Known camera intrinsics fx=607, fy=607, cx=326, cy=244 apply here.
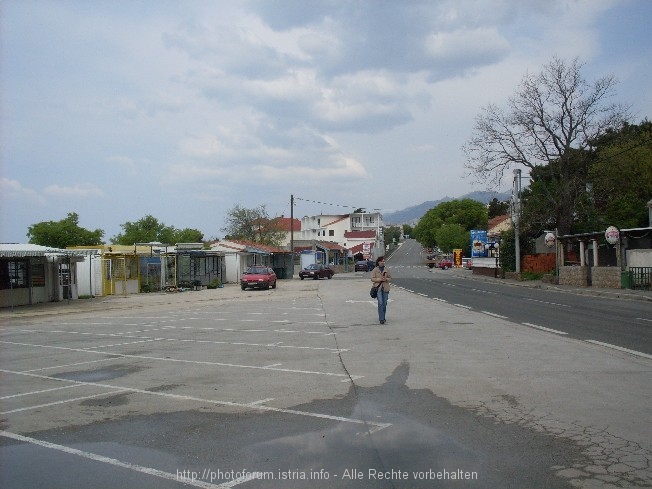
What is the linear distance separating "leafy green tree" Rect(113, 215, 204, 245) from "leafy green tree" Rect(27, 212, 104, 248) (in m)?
10.4

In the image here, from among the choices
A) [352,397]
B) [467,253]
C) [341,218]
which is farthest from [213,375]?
[341,218]

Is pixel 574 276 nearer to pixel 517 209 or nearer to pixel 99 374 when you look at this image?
pixel 517 209

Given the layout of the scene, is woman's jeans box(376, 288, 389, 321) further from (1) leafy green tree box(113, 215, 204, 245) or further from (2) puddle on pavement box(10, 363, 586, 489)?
(1) leafy green tree box(113, 215, 204, 245)

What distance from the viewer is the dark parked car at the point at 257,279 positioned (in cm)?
3903

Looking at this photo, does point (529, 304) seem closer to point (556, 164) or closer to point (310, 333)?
point (310, 333)

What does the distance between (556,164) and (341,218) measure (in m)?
88.0

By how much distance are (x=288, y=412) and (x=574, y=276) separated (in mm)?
33516

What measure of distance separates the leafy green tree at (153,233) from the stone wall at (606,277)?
54.4 m

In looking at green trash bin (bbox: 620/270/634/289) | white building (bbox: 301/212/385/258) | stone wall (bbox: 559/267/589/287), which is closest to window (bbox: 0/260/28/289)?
green trash bin (bbox: 620/270/634/289)

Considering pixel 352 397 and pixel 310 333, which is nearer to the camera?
pixel 352 397

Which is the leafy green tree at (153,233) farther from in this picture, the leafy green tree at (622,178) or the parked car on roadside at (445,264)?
the leafy green tree at (622,178)

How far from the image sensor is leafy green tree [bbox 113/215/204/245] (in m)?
75.7

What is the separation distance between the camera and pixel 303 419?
6.80 m

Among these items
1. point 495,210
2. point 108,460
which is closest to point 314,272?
point 108,460
